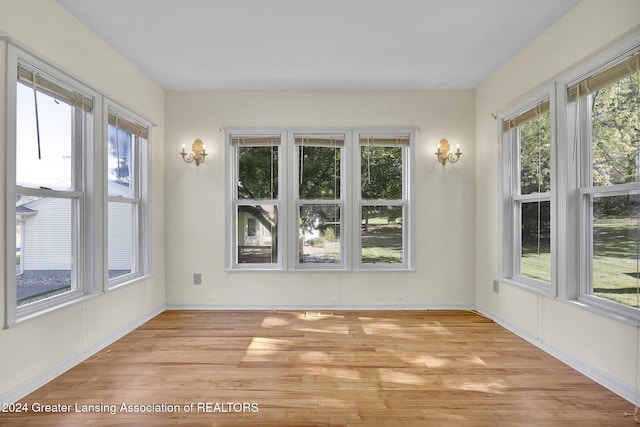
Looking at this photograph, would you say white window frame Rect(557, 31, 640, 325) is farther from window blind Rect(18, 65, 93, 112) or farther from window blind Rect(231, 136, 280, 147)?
window blind Rect(18, 65, 93, 112)

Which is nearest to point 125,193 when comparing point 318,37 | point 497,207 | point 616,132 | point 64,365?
point 64,365

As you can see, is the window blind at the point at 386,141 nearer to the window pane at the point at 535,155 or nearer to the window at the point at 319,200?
the window at the point at 319,200

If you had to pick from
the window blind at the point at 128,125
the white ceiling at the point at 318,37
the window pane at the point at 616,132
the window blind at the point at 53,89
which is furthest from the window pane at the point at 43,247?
the window pane at the point at 616,132

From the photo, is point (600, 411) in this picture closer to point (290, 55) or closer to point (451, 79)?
point (451, 79)

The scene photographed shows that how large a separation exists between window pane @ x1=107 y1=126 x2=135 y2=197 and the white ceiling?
2.57 ft

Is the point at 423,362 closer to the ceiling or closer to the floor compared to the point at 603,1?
closer to the floor

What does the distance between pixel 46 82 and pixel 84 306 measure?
1.75 meters

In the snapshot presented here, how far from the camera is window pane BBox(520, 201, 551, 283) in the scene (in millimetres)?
3188

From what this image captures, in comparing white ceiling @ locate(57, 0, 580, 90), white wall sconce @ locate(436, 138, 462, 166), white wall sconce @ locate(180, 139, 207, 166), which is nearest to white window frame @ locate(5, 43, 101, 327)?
white ceiling @ locate(57, 0, 580, 90)

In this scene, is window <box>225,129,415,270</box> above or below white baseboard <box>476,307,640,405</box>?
above

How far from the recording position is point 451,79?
13.5 feet

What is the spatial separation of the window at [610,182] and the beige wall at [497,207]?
19 centimetres

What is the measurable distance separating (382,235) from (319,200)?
0.90 meters

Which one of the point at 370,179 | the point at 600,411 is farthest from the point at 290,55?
the point at 600,411
